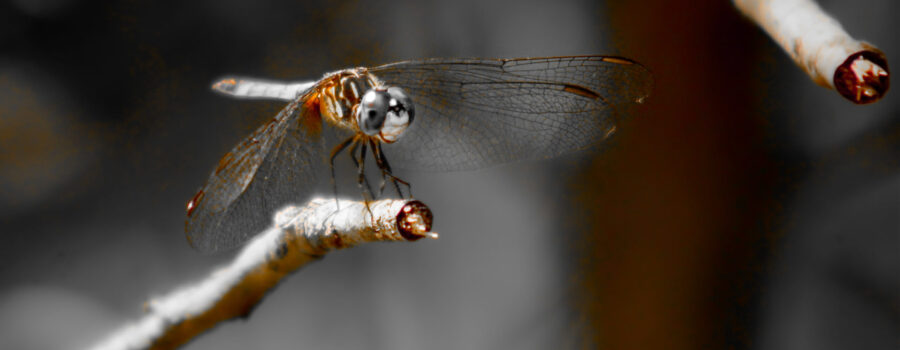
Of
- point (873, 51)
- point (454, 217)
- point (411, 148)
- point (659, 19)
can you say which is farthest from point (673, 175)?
point (873, 51)

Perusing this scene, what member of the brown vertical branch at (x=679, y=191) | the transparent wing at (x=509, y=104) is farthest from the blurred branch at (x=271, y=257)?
the brown vertical branch at (x=679, y=191)

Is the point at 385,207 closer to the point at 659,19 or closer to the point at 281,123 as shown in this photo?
the point at 281,123

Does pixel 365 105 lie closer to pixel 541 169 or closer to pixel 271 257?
pixel 271 257

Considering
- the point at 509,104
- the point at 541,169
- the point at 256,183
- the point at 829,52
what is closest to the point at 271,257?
the point at 256,183

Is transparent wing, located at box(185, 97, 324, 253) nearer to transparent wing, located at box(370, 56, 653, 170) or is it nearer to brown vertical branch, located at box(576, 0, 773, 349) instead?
transparent wing, located at box(370, 56, 653, 170)

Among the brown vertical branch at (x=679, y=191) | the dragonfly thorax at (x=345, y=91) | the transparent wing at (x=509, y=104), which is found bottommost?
the brown vertical branch at (x=679, y=191)

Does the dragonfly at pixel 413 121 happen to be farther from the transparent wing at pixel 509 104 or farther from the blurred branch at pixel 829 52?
the blurred branch at pixel 829 52

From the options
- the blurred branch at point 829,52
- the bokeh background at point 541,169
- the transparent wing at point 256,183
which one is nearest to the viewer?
the blurred branch at point 829,52
